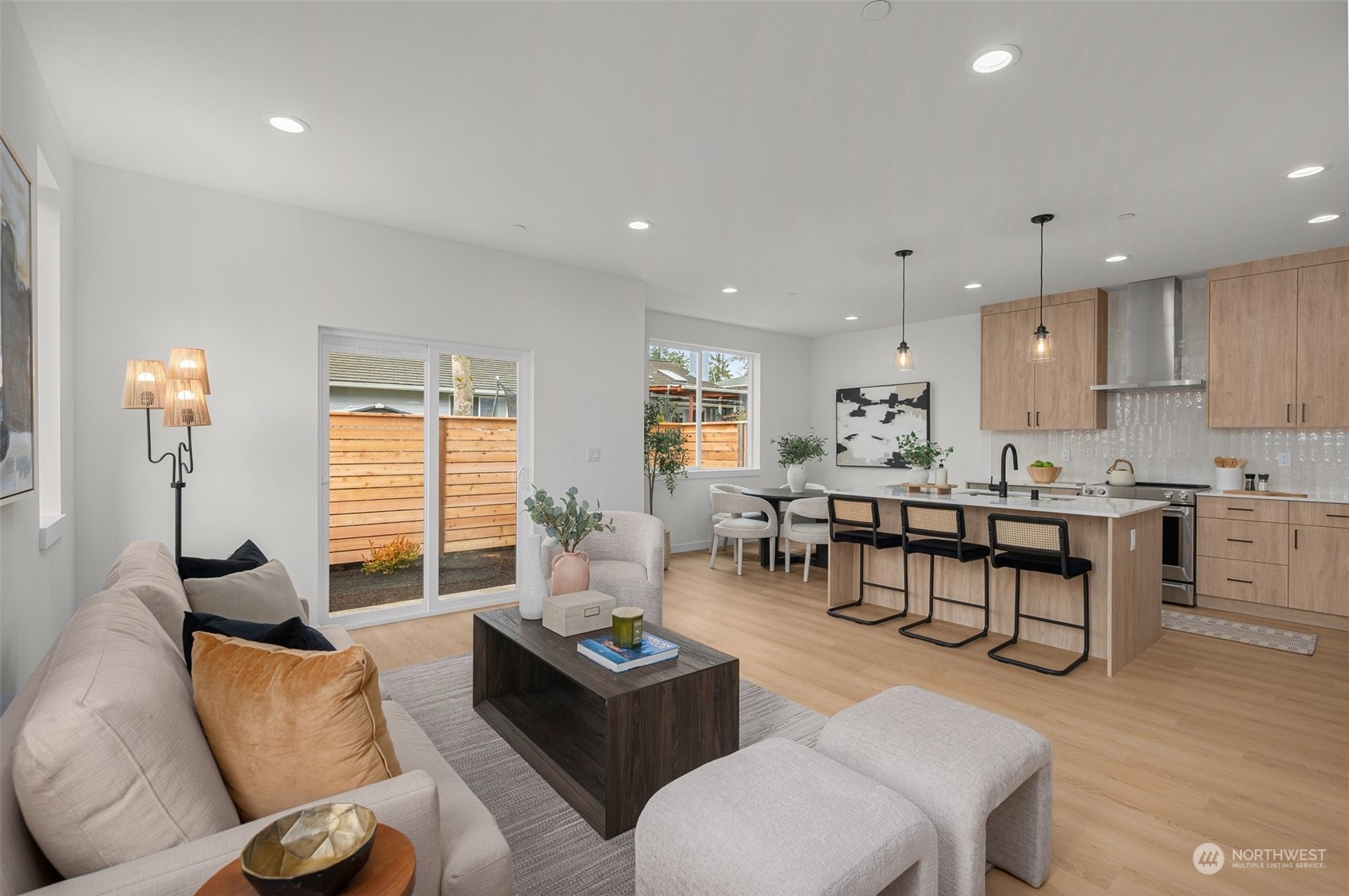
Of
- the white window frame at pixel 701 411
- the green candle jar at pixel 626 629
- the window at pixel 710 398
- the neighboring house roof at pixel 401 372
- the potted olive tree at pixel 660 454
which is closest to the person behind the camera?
the green candle jar at pixel 626 629

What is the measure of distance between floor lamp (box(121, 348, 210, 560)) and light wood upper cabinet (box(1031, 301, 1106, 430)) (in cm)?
638

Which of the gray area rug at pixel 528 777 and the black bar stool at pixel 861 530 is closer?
the gray area rug at pixel 528 777

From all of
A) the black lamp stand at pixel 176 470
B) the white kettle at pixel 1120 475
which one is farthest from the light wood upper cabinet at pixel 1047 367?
the black lamp stand at pixel 176 470

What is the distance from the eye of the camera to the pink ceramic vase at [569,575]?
2.96 meters

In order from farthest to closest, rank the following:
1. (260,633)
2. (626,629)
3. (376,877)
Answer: (626,629) → (260,633) → (376,877)

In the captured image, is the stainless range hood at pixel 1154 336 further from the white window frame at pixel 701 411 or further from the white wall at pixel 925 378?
the white window frame at pixel 701 411

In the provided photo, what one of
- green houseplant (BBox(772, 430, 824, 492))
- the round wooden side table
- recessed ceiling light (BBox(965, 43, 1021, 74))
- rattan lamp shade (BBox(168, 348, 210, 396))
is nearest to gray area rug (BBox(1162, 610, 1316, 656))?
green houseplant (BBox(772, 430, 824, 492))

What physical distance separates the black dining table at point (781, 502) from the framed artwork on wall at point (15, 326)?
16.9ft

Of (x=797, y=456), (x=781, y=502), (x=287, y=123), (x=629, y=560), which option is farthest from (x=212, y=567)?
(x=797, y=456)

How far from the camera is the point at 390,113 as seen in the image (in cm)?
279

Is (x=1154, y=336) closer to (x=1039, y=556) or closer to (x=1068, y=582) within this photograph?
(x=1068, y=582)

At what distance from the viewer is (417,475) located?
4496 mm

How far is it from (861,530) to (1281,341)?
11.3 feet

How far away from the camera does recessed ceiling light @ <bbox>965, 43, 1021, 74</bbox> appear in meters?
2.28
